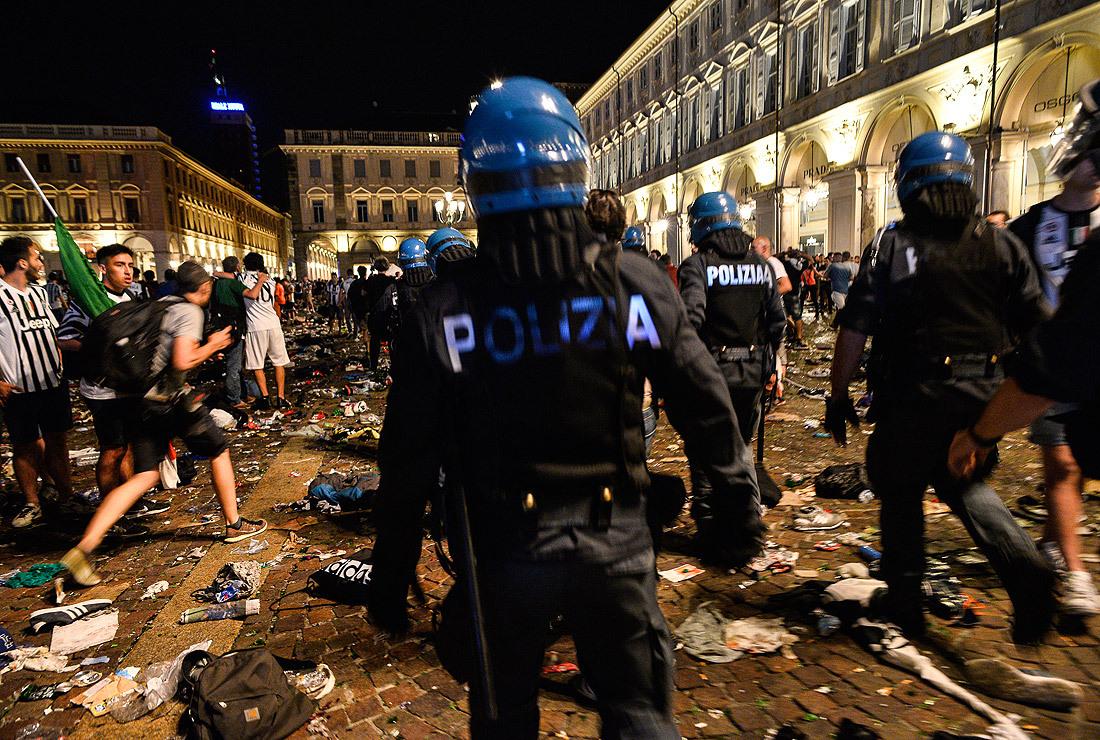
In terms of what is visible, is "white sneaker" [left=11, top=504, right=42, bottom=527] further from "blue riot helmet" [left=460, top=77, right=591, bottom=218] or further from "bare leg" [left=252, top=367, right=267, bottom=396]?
"blue riot helmet" [left=460, top=77, right=591, bottom=218]

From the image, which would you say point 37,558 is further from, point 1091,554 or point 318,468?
point 1091,554

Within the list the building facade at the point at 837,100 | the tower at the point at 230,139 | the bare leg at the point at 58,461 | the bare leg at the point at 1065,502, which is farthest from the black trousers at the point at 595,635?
the tower at the point at 230,139

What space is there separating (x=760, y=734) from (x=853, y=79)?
2304 centimetres

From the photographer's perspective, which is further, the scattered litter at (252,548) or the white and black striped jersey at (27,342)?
the white and black striped jersey at (27,342)

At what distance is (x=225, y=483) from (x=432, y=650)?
2253mm

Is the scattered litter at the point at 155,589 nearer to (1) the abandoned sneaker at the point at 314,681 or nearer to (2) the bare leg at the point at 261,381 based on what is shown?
(1) the abandoned sneaker at the point at 314,681

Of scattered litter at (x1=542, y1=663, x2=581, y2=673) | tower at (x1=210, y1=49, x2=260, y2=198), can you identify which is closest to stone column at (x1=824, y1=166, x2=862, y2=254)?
scattered litter at (x1=542, y1=663, x2=581, y2=673)

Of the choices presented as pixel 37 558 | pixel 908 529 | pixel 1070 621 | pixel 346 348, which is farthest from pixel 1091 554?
pixel 346 348

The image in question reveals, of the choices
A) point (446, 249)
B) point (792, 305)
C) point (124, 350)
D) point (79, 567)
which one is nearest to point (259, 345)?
point (446, 249)

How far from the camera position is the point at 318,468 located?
21.1 ft

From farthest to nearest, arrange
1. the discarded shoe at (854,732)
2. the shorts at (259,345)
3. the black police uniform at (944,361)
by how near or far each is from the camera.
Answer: the shorts at (259,345)
the black police uniform at (944,361)
the discarded shoe at (854,732)

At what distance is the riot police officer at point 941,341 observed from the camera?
247cm

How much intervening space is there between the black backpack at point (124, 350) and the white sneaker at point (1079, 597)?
512 centimetres

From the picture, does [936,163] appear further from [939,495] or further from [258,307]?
[258,307]
